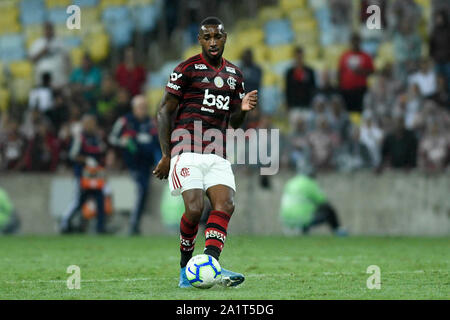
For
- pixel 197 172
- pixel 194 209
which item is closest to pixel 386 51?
pixel 197 172

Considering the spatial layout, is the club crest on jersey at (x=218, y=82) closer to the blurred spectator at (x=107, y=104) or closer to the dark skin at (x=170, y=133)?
the dark skin at (x=170, y=133)

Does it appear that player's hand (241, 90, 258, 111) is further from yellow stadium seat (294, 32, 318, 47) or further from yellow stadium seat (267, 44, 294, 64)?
yellow stadium seat (294, 32, 318, 47)

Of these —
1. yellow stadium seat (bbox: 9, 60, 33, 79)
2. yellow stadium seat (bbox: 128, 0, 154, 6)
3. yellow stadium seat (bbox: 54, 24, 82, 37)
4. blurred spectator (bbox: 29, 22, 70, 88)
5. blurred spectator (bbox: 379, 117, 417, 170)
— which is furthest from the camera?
yellow stadium seat (bbox: 54, 24, 82, 37)

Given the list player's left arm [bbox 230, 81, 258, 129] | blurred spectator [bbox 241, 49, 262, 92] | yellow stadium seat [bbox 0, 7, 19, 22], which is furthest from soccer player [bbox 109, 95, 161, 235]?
player's left arm [bbox 230, 81, 258, 129]

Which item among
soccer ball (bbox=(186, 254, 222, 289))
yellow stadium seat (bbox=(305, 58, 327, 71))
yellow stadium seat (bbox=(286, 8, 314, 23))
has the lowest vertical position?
soccer ball (bbox=(186, 254, 222, 289))

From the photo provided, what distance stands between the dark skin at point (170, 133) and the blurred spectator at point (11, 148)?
32.9 ft

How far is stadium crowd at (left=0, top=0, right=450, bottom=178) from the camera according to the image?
54.9 ft

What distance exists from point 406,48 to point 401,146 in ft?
7.51

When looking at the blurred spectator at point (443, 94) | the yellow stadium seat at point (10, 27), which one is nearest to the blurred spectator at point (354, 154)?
the blurred spectator at point (443, 94)

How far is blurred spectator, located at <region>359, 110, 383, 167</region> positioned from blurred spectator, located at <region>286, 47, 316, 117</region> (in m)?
1.20

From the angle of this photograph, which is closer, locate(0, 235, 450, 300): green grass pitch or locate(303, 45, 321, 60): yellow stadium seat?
locate(0, 235, 450, 300): green grass pitch
